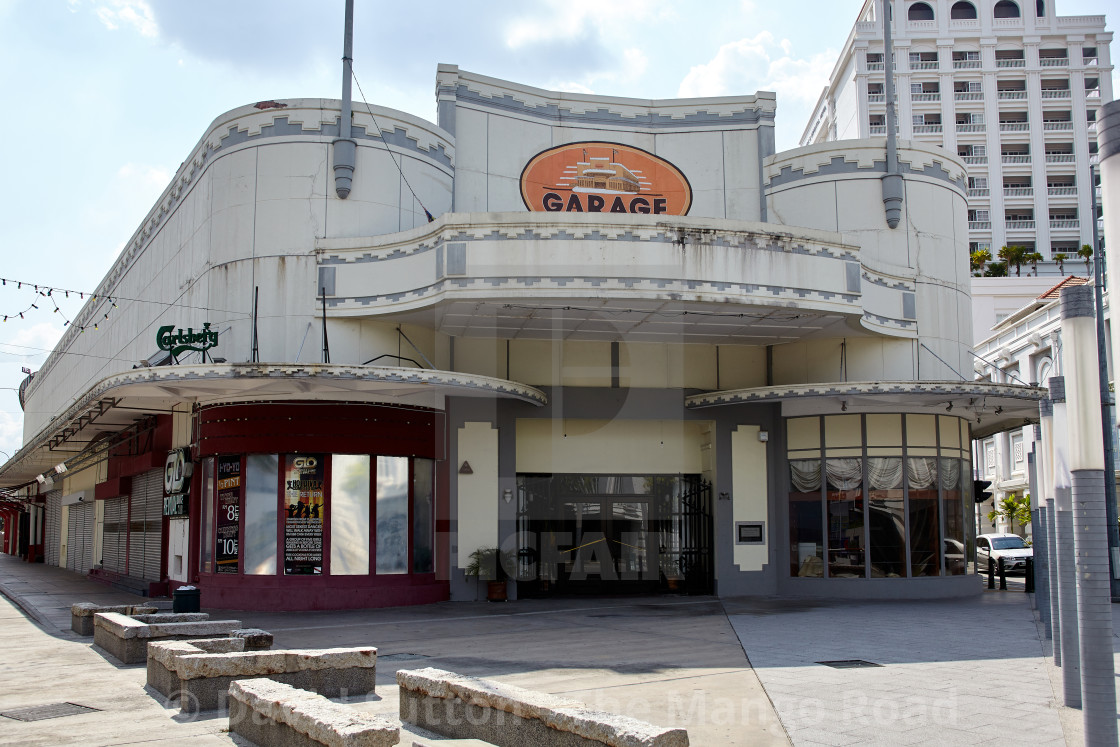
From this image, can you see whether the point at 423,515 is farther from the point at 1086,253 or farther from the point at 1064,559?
the point at 1086,253

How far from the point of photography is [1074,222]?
7850cm

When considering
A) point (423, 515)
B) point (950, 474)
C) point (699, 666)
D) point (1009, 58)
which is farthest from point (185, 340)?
point (1009, 58)

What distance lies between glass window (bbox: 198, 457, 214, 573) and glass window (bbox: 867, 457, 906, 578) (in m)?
13.4

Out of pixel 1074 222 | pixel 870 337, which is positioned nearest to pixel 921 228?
pixel 870 337

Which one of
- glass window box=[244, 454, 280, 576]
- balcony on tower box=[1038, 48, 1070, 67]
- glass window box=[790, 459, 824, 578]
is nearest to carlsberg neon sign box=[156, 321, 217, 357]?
glass window box=[244, 454, 280, 576]

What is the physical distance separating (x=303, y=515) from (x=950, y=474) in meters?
13.6

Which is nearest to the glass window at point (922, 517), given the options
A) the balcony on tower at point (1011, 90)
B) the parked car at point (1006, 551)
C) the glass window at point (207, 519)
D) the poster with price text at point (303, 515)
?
the parked car at point (1006, 551)

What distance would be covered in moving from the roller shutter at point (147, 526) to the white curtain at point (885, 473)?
16216 millimetres

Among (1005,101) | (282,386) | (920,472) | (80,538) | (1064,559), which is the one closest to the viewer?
(1064,559)

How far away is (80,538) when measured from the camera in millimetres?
36875

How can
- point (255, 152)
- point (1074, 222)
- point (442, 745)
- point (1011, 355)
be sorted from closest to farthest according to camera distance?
point (442, 745) < point (255, 152) < point (1011, 355) < point (1074, 222)

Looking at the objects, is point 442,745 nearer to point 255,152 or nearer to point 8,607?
point 255,152

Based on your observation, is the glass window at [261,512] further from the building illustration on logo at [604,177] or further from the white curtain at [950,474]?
the white curtain at [950,474]

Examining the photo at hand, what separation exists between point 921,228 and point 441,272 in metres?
11.1
